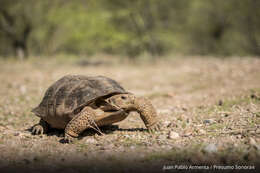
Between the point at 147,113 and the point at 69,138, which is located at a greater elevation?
the point at 147,113

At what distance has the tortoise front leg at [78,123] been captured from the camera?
3.73m

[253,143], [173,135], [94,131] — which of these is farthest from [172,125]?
[253,143]

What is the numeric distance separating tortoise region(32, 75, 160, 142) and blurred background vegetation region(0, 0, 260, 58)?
14.0 meters

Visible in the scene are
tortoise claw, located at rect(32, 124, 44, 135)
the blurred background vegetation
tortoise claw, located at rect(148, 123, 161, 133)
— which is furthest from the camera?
the blurred background vegetation

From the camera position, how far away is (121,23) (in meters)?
19.4

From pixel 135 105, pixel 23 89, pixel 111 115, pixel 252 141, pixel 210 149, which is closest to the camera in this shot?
pixel 210 149

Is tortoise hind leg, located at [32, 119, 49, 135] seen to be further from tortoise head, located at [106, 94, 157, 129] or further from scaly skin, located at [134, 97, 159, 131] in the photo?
scaly skin, located at [134, 97, 159, 131]

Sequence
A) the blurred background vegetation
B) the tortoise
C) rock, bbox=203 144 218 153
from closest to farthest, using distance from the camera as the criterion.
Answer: rock, bbox=203 144 218 153 < the tortoise < the blurred background vegetation

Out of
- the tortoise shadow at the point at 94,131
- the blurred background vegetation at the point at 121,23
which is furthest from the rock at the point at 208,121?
the blurred background vegetation at the point at 121,23

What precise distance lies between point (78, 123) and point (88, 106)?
0.31 metres

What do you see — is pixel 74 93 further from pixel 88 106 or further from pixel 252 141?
pixel 252 141

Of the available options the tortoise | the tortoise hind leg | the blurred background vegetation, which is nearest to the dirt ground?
the tortoise hind leg

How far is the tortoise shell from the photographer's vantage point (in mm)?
3879

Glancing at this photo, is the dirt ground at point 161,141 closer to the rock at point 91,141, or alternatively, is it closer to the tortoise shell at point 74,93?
the rock at point 91,141
